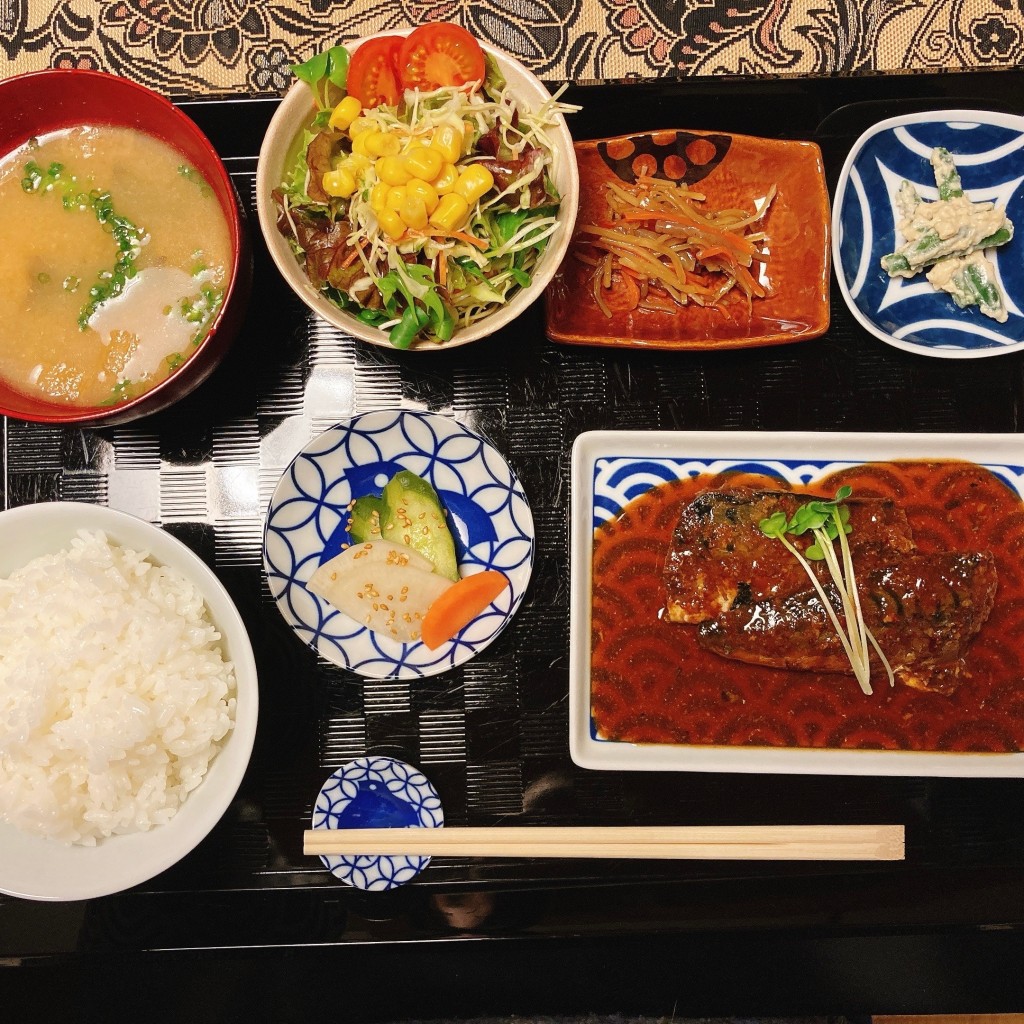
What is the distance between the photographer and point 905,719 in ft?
6.84

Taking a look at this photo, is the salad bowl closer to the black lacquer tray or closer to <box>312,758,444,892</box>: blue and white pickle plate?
the black lacquer tray

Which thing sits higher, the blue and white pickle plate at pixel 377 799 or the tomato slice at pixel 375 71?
the tomato slice at pixel 375 71

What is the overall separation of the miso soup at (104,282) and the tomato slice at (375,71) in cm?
41

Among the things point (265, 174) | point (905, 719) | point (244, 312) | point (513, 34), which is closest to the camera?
point (265, 174)

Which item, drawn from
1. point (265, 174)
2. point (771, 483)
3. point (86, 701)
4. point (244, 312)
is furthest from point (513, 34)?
point (86, 701)

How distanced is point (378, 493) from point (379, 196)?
74 cm

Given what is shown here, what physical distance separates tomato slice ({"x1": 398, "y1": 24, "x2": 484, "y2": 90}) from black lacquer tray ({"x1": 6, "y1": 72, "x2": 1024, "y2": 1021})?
1.51ft

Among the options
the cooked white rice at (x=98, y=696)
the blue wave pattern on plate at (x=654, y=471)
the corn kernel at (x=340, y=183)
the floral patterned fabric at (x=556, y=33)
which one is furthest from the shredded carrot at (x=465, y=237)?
the cooked white rice at (x=98, y=696)

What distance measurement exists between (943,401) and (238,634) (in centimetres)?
185

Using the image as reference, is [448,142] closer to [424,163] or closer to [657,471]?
[424,163]

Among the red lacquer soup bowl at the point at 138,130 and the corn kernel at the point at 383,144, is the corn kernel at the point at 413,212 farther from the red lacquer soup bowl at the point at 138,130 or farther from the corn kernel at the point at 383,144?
the red lacquer soup bowl at the point at 138,130

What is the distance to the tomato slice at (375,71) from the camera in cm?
176

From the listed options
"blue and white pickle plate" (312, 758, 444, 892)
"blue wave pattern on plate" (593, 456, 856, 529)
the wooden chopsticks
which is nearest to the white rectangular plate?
"blue wave pattern on plate" (593, 456, 856, 529)

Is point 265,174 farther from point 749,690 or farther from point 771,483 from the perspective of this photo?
point 749,690
